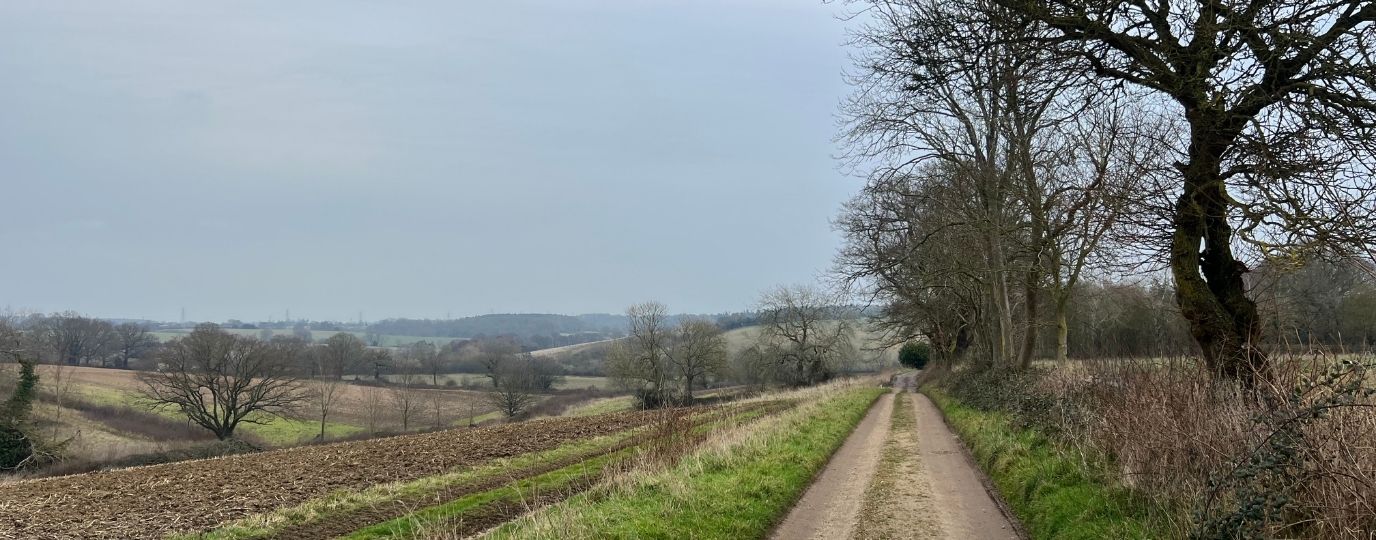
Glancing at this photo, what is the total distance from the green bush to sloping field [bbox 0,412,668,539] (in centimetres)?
4142

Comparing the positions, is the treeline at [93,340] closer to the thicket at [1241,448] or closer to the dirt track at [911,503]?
the dirt track at [911,503]

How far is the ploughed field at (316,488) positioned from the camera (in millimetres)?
12672

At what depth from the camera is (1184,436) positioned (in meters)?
7.04

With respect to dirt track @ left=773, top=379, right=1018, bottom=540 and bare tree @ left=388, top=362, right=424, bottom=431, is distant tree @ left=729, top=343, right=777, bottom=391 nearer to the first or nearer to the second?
bare tree @ left=388, top=362, right=424, bottom=431

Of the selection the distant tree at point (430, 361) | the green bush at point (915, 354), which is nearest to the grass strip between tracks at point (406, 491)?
the green bush at point (915, 354)

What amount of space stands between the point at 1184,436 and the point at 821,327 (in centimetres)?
5351

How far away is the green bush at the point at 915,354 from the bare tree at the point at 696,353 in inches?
629

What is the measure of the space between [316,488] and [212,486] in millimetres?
2767

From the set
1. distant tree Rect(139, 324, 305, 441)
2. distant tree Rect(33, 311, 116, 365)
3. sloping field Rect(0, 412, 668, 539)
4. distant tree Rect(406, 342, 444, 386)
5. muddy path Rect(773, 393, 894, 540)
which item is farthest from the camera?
distant tree Rect(406, 342, 444, 386)

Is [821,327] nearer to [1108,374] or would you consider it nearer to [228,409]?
[228,409]

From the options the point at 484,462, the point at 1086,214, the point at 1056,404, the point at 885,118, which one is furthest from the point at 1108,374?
the point at 484,462

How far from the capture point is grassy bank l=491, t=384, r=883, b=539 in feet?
26.3

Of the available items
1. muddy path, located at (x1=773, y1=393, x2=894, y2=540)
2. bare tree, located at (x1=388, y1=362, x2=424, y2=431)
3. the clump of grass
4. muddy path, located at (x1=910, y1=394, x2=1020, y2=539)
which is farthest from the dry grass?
bare tree, located at (x1=388, y1=362, x2=424, y2=431)

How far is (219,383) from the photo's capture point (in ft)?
175
